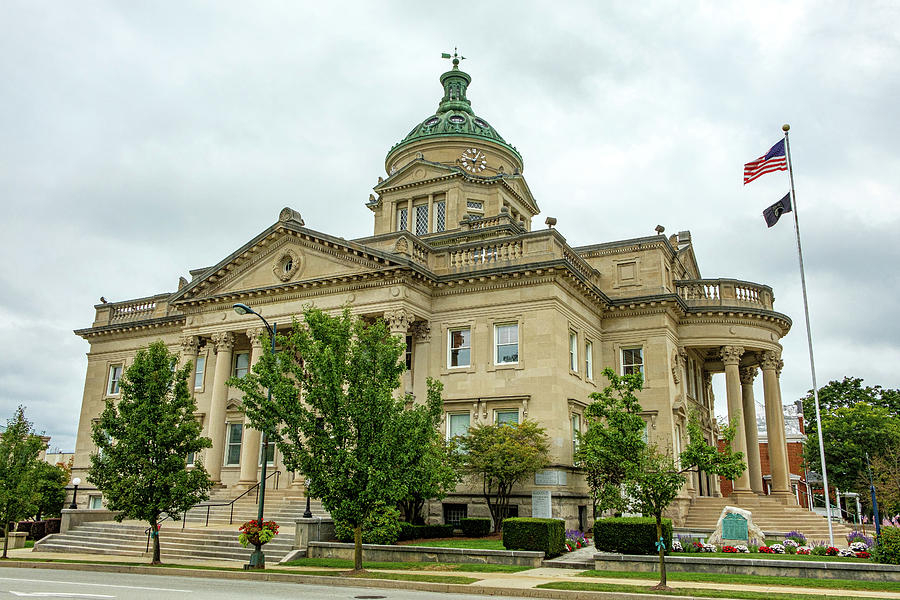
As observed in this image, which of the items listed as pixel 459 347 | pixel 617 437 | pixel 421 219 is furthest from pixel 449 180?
pixel 617 437

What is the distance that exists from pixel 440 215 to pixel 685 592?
32511mm

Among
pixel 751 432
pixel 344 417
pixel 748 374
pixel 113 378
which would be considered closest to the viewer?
pixel 344 417

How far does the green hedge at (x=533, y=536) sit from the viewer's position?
22.8 metres

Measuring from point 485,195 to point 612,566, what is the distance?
28935 millimetres

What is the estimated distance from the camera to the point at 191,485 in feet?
81.7

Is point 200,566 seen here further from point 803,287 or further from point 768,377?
point 768,377

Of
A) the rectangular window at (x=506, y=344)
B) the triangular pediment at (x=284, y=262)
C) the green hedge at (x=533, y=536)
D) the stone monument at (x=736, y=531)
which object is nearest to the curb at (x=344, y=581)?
the green hedge at (x=533, y=536)

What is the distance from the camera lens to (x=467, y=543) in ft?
83.1

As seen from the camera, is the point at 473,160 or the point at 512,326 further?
the point at 473,160

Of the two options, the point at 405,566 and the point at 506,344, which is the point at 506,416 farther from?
the point at 405,566

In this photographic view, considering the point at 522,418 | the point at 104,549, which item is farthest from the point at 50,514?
the point at 522,418

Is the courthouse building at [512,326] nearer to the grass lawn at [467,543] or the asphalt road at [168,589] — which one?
the grass lawn at [467,543]

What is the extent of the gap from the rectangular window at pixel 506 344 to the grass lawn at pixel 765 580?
13057mm

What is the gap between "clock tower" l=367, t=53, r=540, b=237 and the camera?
4569cm
